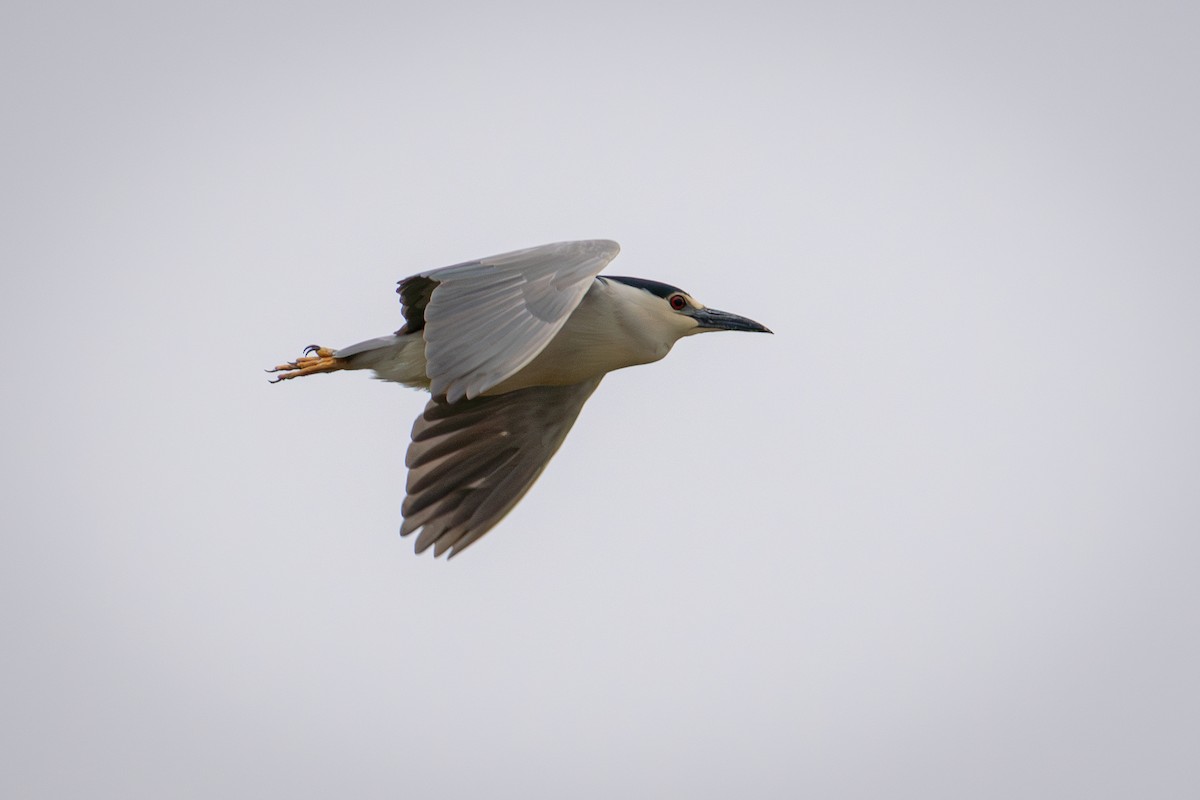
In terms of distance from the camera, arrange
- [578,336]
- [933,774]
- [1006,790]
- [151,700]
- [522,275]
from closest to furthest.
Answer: [522,275], [578,336], [1006,790], [933,774], [151,700]

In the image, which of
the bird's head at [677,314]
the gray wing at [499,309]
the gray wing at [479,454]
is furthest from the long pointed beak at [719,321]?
the gray wing at [499,309]

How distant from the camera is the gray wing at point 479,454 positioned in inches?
365

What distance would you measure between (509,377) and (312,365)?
1619 millimetres

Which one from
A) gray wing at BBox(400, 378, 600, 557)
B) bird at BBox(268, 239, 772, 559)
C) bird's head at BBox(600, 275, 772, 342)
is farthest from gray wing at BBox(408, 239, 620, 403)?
gray wing at BBox(400, 378, 600, 557)

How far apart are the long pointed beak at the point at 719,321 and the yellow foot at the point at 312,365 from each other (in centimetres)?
213

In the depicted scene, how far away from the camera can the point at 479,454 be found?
31.0ft

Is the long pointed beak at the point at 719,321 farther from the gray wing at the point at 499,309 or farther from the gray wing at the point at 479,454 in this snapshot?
the gray wing at the point at 499,309

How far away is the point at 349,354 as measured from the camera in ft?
29.7

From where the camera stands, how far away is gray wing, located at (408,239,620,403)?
23.2 ft

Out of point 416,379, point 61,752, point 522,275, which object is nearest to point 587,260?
point 522,275

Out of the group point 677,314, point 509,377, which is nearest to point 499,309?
point 509,377

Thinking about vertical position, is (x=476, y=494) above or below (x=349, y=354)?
below

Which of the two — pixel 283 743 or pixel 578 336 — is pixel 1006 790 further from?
pixel 578 336

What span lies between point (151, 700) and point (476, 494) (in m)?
75.1
